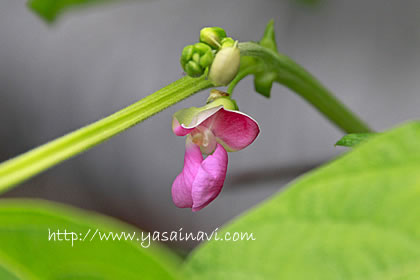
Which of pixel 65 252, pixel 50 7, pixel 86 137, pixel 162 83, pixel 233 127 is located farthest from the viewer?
pixel 162 83

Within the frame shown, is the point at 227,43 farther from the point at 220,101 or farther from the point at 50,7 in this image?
the point at 50,7

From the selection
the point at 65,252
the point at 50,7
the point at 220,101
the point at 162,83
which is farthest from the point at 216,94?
the point at 162,83

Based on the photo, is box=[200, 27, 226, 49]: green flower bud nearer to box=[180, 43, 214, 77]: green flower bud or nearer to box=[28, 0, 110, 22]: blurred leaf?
box=[180, 43, 214, 77]: green flower bud

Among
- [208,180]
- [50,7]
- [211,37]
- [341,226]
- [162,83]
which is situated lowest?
[341,226]

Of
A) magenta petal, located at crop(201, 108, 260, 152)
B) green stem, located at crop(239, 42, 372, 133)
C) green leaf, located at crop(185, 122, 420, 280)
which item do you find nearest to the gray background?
green stem, located at crop(239, 42, 372, 133)

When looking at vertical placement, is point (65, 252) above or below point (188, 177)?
below

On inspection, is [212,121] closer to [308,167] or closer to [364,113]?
[308,167]

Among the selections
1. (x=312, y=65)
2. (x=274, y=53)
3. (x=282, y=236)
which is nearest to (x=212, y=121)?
(x=274, y=53)
